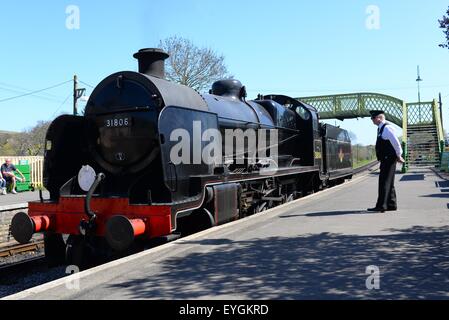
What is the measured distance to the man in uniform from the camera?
7832 millimetres

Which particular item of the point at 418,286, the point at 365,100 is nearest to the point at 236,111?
the point at 418,286

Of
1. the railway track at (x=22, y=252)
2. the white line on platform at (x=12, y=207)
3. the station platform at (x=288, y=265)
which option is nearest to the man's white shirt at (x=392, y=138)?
the station platform at (x=288, y=265)

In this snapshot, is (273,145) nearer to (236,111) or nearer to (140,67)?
(236,111)

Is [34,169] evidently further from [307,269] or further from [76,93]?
[307,269]

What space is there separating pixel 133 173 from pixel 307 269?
3.51 metres

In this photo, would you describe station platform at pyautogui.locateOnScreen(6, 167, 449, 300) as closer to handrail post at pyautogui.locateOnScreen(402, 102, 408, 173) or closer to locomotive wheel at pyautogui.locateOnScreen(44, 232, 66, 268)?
locomotive wheel at pyautogui.locateOnScreen(44, 232, 66, 268)

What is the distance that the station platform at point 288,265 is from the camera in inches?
153

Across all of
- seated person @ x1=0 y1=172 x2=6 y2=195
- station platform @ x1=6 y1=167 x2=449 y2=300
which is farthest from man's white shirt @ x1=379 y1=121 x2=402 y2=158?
seated person @ x1=0 y1=172 x2=6 y2=195

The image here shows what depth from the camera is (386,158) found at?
793 centimetres

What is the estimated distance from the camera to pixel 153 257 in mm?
5324

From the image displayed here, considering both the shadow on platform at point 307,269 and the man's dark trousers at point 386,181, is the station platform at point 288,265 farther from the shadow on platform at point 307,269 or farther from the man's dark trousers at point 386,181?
the man's dark trousers at point 386,181

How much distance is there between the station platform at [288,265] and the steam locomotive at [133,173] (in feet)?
2.01

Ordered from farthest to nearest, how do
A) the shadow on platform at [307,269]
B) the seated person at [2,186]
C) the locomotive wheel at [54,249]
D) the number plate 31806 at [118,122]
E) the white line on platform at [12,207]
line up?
the seated person at [2,186] < the white line on platform at [12,207] < the locomotive wheel at [54,249] < the number plate 31806 at [118,122] < the shadow on platform at [307,269]

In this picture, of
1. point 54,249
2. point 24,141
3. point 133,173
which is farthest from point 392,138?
point 24,141
